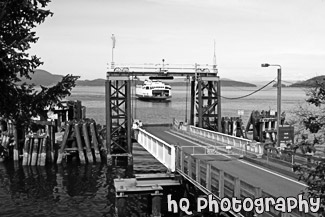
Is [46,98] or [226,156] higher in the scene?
[46,98]

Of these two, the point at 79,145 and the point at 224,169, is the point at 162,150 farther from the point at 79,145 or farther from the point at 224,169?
the point at 79,145

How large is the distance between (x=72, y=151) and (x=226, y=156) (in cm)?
1719

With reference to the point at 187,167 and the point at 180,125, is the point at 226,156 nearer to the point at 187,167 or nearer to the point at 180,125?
the point at 187,167

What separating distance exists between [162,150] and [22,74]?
11595mm

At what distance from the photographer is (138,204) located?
2267 centimetres

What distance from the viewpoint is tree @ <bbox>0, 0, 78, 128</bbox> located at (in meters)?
12.1

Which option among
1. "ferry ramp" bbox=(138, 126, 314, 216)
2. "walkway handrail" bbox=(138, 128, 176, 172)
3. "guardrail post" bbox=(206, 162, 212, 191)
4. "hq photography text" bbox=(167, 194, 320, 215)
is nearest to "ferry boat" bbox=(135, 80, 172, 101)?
"ferry ramp" bbox=(138, 126, 314, 216)

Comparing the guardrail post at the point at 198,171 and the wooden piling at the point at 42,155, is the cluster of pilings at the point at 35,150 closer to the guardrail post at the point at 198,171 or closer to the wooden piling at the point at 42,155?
the wooden piling at the point at 42,155

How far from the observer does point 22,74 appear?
1283cm

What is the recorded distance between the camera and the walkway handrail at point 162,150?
66.8ft

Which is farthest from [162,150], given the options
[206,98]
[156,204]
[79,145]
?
[206,98]

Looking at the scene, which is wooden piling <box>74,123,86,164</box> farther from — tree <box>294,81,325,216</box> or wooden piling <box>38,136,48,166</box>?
tree <box>294,81,325,216</box>

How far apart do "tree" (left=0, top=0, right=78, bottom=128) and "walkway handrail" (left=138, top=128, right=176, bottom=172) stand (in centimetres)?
877

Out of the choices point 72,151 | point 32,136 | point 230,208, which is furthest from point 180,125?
point 230,208
